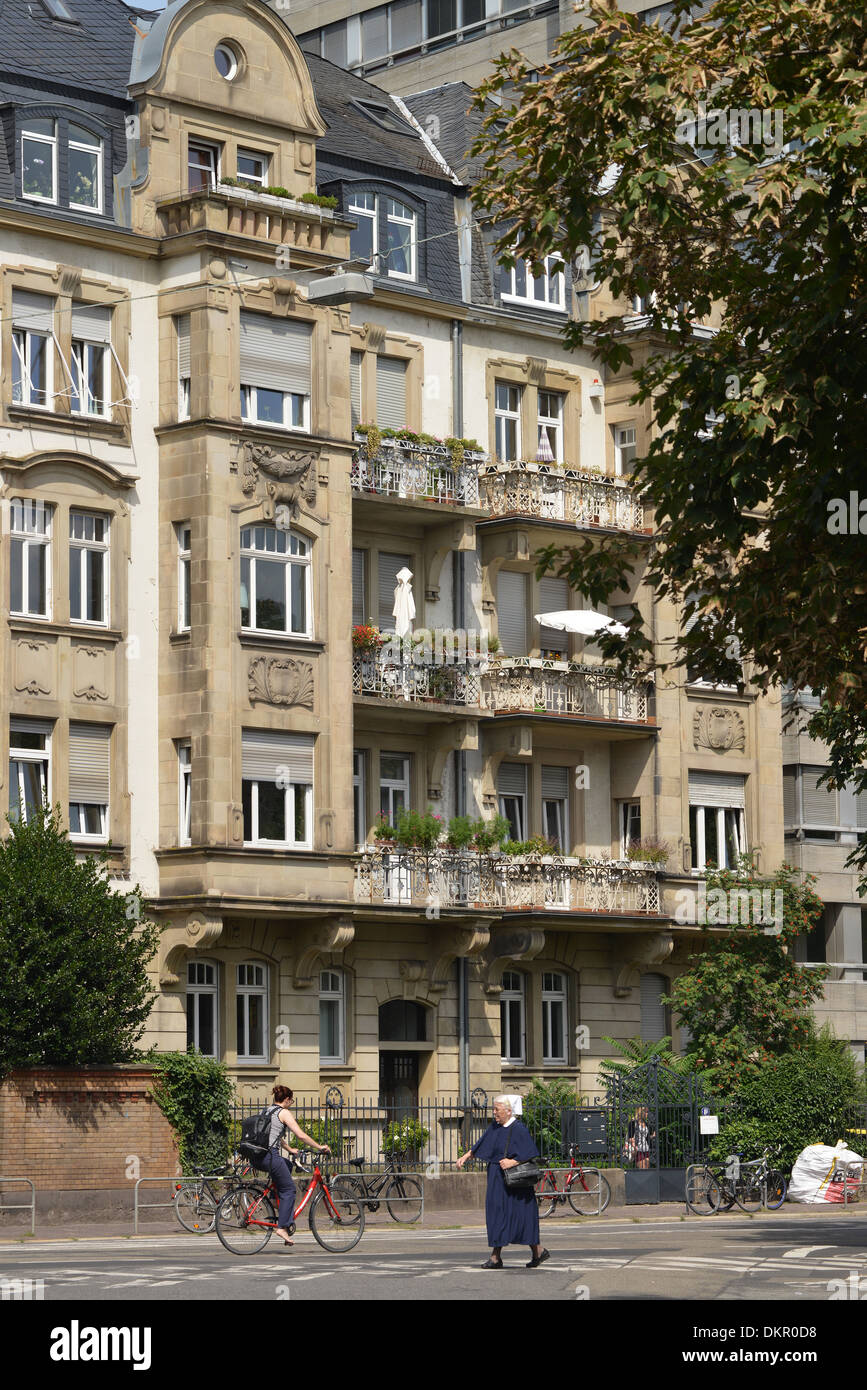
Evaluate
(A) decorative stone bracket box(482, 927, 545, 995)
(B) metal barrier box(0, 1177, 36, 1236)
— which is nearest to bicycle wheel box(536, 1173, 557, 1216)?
(A) decorative stone bracket box(482, 927, 545, 995)

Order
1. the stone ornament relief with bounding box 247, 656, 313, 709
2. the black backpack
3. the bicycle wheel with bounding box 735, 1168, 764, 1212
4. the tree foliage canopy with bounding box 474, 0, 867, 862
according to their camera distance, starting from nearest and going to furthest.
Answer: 1. the tree foliage canopy with bounding box 474, 0, 867, 862
2. the black backpack
3. the bicycle wheel with bounding box 735, 1168, 764, 1212
4. the stone ornament relief with bounding box 247, 656, 313, 709

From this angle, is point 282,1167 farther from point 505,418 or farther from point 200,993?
point 505,418

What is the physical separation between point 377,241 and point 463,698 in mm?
8478

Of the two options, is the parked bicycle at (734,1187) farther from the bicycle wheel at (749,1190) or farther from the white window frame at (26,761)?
the white window frame at (26,761)

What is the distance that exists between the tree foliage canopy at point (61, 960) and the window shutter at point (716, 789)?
14814 millimetres

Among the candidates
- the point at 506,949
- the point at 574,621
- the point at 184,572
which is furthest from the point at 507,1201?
the point at 574,621

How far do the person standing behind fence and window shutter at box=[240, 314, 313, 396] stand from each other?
785 inches

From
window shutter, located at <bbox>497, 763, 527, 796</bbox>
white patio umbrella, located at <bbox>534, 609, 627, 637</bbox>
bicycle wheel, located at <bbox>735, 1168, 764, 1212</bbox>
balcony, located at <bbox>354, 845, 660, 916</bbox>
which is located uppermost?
white patio umbrella, located at <bbox>534, 609, 627, 637</bbox>

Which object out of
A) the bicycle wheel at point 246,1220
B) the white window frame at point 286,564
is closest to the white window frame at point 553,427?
the white window frame at point 286,564

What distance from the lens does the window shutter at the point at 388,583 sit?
44.8 m

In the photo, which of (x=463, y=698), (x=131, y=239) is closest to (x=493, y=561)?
(x=463, y=698)

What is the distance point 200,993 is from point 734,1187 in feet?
30.0

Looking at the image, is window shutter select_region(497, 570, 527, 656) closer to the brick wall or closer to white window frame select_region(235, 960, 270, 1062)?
→ white window frame select_region(235, 960, 270, 1062)

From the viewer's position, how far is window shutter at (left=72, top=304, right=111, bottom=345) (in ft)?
132
